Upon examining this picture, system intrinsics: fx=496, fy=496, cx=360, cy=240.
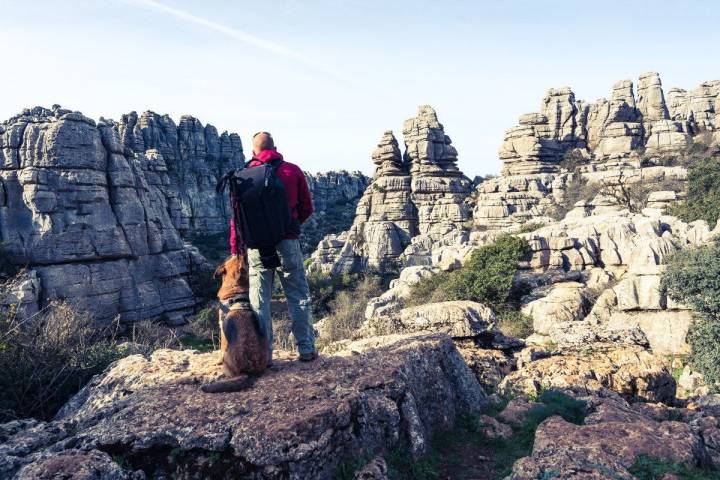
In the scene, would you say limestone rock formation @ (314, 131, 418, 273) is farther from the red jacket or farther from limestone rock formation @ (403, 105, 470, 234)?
the red jacket

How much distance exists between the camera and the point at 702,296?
40.0 ft

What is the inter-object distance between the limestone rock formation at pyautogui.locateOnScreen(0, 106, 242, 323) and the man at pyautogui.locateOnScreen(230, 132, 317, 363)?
2189cm

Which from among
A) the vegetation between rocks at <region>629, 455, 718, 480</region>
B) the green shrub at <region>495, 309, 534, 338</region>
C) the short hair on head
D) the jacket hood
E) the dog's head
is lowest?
the green shrub at <region>495, 309, 534, 338</region>

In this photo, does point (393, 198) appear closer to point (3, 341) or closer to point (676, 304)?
A: point (676, 304)

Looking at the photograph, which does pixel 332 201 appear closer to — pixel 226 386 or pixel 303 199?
pixel 303 199

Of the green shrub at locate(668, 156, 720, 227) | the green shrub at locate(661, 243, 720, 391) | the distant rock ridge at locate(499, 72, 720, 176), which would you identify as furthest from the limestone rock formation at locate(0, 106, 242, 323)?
the distant rock ridge at locate(499, 72, 720, 176)

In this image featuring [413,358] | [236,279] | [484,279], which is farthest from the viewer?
[484,279]

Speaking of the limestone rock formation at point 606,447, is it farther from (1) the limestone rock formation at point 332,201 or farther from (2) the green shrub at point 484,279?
(1) the limestone rock formation at point 332,201

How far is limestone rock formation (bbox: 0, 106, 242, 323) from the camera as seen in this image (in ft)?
77.0

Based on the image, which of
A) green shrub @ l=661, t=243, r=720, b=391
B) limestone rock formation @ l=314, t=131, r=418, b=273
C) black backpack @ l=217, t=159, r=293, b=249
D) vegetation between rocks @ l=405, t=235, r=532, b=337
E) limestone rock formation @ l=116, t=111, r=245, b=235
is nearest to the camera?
black backpack @ l=217, t=159, r=293, b=249

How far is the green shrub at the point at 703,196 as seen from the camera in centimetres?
2464

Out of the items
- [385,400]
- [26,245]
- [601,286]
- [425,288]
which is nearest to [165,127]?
[26,245]

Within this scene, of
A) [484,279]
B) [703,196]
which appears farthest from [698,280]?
[703,196]

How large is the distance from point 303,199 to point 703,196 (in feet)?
97.7
